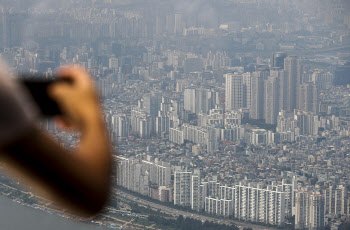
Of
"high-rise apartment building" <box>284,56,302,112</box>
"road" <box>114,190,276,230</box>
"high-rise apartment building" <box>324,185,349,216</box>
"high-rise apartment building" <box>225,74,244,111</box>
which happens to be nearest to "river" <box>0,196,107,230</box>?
"road" <box>114,190,276,230</box>

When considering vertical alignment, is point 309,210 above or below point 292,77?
below

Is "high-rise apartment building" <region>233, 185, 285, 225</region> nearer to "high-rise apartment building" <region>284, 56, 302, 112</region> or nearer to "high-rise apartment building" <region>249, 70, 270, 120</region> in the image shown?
"high-rise apartment building" <region>249, 70, 270, 120</region>

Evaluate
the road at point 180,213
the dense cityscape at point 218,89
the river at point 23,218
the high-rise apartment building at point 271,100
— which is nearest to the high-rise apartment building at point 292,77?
the dense cityscape at point 218,89

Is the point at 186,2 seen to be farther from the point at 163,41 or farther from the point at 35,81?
the point at 35,81

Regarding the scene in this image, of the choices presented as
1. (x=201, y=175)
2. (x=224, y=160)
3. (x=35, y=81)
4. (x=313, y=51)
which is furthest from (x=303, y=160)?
(x=35, y=81)

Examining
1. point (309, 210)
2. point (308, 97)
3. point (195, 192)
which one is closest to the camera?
point (309, 210)

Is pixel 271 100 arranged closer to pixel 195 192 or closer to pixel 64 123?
pixel 195 192

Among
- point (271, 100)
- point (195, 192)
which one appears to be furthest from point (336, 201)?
point (271, 100)

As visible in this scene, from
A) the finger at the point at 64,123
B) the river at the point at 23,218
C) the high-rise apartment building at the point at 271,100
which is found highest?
the finger at the point at 64,123

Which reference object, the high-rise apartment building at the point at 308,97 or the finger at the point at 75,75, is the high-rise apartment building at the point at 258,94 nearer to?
the high-rise apartment building at the point at 308,97

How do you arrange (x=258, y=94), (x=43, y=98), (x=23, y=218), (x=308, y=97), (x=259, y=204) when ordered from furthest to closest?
(x=258, y=94) < (x=308, y=97) < (x=259, y=204) < (x=23, y=218) < (x=43, y=98)
